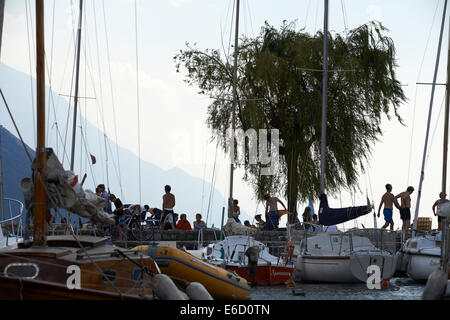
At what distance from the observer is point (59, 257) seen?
13.5 meters

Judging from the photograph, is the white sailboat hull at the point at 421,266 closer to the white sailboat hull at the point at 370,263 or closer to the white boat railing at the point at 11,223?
the white sailboat hull at the point at 370,263

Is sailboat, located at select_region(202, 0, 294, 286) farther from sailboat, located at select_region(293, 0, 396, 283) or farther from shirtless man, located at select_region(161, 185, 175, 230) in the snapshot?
shirtless man, located at select_region(161, 185, 175, 230)

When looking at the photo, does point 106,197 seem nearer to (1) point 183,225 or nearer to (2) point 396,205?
(1) point 183,225

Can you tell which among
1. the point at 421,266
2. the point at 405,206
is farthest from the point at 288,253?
the point at 405,206

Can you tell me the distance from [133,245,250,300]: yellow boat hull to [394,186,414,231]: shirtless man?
10572mm

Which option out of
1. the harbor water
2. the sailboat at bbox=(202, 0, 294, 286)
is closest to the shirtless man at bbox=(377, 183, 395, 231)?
the harbor water

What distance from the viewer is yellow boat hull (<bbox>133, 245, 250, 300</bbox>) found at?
62.6 feet

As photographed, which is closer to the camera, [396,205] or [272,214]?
[396,205]

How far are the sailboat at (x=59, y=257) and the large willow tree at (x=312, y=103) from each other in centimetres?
2186

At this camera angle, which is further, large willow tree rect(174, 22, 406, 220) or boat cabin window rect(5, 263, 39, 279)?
large willow tree rect(174, 22, 406, 220)

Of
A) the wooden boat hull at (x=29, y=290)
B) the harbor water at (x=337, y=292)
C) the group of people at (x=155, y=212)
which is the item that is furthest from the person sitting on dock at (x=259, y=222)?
the wooden boat hull at (x=29, y=290)

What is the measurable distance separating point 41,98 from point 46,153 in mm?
937

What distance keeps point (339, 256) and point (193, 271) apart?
7047 millimetres
